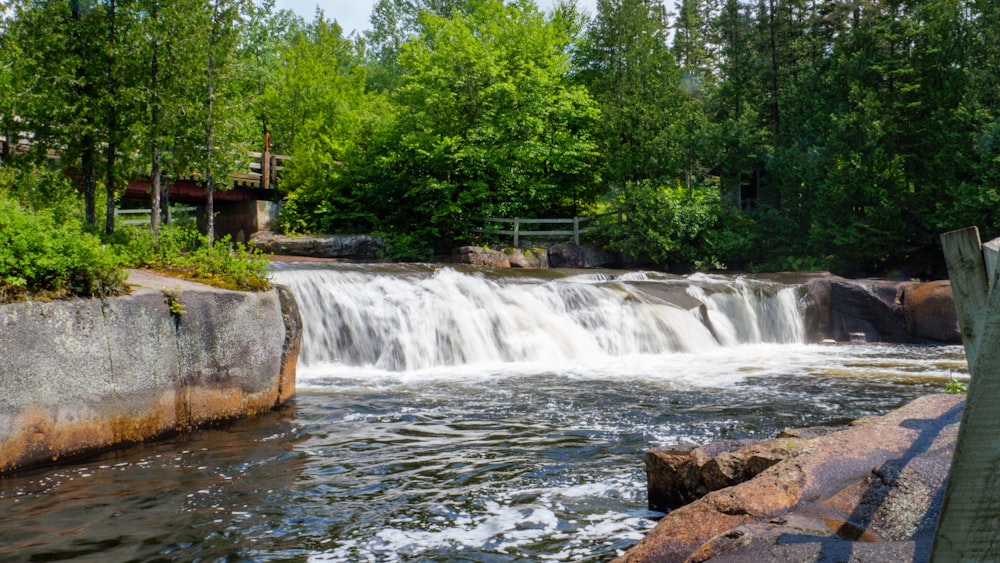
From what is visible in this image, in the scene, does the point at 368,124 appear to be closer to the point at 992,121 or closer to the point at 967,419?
the point at 992,121

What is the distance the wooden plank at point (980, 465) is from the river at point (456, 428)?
11.5 feet

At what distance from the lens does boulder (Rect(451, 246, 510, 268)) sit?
86.1 ft

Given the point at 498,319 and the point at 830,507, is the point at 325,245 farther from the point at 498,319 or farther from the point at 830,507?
the point at 830,507

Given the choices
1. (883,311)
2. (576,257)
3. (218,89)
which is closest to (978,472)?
(218,89)

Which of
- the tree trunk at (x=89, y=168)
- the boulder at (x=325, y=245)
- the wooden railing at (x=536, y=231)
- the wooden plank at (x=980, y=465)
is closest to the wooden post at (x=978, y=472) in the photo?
the wooden plank at (x=980, y=465)

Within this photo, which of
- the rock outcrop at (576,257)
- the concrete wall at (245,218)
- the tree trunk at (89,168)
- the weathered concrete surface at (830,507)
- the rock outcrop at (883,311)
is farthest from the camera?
the concrete wall at (245,218)

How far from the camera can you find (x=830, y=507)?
4.06 meters

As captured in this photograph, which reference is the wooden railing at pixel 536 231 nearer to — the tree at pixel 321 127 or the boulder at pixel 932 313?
the tree at pixel 321 127

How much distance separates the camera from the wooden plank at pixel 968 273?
3.00 meters

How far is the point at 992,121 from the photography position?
23469 mm

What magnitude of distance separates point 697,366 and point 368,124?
2303cm

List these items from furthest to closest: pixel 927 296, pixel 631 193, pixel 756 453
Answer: pixel 631 193 < pixel 927 296 < pixel 756 453

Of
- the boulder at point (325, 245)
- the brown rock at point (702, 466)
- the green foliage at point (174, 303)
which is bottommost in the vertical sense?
the brown rock at point (702, 466)

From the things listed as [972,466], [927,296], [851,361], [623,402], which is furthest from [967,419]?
[927,296]
